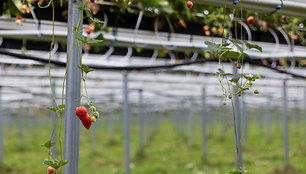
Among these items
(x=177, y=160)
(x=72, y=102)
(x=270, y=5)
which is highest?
(x=270, y=5)

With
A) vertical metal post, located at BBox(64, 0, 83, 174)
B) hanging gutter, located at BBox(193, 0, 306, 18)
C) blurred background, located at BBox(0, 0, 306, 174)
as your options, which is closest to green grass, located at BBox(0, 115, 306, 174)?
blurred background, located at BBox(0, 0, 306, 174)

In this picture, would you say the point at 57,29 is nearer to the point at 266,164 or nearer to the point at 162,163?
the point at 162,163

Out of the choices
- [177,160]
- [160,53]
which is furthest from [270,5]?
[177,160]

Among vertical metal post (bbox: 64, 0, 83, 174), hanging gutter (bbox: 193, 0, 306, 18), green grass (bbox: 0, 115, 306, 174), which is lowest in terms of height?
green grass (bbox: 0, 115, 306, 174)

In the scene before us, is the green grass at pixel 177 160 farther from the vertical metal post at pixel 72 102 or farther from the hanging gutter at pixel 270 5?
the vertical metal post at pixel 72 102

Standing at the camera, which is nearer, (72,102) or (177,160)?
(72,102)

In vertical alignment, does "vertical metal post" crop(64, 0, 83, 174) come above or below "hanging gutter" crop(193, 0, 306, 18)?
below

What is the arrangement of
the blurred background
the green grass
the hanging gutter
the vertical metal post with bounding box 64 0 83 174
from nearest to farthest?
1. the vertical metal post with bounding box 64 0 83 174
2. the hanging gutter
3. the blurred background
4. the green grass

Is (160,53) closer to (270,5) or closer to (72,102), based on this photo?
(270,5)

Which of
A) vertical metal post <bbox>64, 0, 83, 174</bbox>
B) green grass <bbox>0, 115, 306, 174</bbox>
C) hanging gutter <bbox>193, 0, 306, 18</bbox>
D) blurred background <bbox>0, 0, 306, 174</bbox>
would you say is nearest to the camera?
vertical metal post <bbox>64, 0, 83, 174</bbox>

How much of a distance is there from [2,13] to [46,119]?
16472mm

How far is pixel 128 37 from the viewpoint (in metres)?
2.64

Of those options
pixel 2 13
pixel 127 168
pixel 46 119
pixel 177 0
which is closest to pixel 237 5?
pixel 177 0

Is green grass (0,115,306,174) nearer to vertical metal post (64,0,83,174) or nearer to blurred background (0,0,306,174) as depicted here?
blurred background (0,0,306,174)
